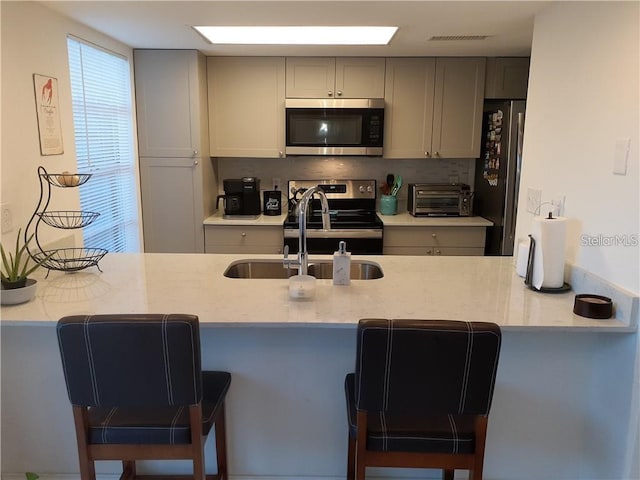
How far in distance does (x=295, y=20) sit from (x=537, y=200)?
152cm

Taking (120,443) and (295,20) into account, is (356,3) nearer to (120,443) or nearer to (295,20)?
(295,20)

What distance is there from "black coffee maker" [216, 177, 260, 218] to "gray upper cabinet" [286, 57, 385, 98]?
2.55 ft

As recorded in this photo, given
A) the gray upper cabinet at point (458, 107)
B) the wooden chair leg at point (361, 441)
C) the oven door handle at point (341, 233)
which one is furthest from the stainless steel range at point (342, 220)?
the wooden chair leg at point (361, 441)

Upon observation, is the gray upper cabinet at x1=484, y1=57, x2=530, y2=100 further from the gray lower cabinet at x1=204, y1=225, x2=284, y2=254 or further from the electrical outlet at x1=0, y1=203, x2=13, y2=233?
the electrical outlet at x1=0, y1=203, x2=13, y2=233

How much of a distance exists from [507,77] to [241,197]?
2264 mm

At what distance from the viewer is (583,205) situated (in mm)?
1977

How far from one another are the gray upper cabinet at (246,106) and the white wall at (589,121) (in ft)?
6.65

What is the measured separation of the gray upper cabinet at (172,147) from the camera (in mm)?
3639

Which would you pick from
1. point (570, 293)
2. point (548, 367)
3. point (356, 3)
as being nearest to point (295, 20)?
point (356, 3)

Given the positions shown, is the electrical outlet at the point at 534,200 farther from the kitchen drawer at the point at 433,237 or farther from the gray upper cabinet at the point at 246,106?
the gray upper cabinet at the point at 246,106

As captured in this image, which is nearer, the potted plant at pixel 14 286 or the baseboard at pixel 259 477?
the potted plant at pixel 14 286

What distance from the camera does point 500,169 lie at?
11.8 ft

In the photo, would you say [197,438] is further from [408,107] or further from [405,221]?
[408,107]

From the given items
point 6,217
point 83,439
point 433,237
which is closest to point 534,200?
point 433,237
